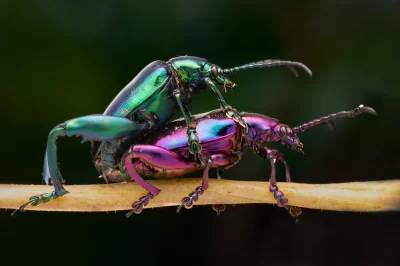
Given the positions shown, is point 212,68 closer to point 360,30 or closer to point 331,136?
point 331,136

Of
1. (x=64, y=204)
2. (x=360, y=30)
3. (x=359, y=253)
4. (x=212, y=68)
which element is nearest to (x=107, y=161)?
(x=64, y=204)

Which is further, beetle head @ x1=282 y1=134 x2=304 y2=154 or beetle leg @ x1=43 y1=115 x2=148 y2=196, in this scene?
beetle head @ x1=282 y1=134 x2=304 y2=154

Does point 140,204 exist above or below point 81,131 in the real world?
below

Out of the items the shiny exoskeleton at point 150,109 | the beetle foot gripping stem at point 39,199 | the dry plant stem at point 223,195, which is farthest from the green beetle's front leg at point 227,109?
the beetle foot gripping stem at point 39,199

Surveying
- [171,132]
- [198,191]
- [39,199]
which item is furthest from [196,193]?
[39,199]

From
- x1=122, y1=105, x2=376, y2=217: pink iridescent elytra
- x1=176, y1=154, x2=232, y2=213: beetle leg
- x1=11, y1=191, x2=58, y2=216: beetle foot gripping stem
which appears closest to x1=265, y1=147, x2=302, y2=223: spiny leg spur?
x1=122, y1=105, x2=376, y2=217: pink iridescent elytra

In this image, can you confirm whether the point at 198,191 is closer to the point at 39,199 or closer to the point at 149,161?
the point at 149,161

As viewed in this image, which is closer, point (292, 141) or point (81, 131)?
point (81, 131)

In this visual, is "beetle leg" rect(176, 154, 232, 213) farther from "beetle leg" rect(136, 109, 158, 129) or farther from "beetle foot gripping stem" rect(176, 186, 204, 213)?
"beetle leg" rect(136, 109, 158, 129)
